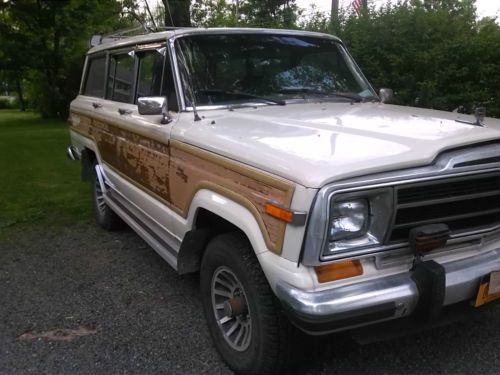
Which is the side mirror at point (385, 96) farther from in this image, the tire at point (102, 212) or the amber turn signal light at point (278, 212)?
the tire at point (102, 212)

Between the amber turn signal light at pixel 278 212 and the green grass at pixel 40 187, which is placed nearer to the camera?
the amber turn signal light at pixel 278 212

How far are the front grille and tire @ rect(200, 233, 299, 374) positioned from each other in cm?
68

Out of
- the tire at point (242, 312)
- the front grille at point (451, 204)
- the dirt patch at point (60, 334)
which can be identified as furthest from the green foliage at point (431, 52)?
the dirt patch at point (60, 334)

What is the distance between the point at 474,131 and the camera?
2.68 meters

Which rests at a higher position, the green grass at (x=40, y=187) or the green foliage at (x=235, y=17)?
the green foliage at (x=235, y=17)

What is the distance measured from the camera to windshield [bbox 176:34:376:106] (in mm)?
3662

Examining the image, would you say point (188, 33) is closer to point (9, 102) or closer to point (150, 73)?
point (150, 73)

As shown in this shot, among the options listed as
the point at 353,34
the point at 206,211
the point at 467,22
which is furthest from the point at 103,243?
the point at 467,22

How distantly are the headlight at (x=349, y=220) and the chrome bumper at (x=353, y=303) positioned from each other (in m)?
0.23

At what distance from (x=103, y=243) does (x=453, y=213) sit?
12.2ft

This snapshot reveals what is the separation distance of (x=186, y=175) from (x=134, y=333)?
1.11m

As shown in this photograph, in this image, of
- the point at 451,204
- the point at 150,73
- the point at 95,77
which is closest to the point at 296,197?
the point at 451,204

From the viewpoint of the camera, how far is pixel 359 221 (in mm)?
2369

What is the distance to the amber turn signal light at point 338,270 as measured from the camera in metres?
2.28
